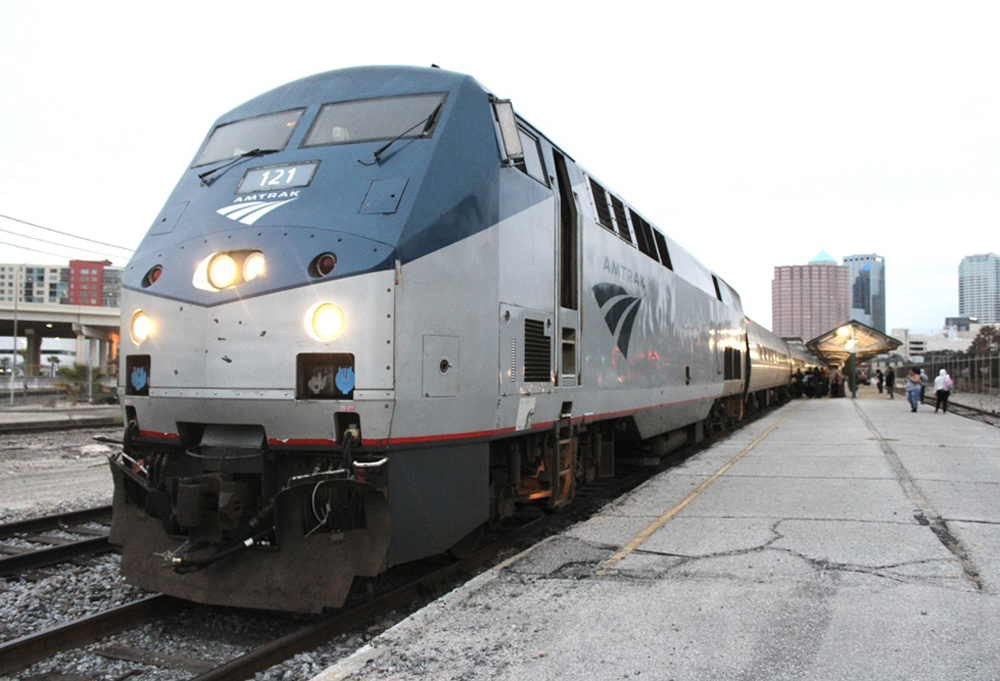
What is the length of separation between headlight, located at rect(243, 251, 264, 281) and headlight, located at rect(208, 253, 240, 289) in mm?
67

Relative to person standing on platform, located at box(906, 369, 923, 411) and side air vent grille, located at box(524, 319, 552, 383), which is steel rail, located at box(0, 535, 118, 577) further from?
person standing on platform, located at box(906, 369, 923, 411)

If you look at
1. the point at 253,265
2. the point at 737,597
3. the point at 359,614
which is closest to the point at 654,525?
the point at 737,597

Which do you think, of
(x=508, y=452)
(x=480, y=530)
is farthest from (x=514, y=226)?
(x=480, y=530)

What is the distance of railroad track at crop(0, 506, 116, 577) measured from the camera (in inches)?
237

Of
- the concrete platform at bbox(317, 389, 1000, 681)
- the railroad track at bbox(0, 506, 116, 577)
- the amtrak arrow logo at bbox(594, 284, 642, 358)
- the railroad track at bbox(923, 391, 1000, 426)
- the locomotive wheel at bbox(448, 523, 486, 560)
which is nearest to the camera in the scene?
the concrete platform at bbox(317, 389, 1000, 681)

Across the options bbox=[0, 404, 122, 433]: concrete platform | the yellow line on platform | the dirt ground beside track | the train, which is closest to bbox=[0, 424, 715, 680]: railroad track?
the train

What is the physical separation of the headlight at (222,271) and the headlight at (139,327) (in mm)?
604

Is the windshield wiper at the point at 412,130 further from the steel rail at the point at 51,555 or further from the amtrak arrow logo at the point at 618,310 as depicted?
the steel rail at the point at 51,555

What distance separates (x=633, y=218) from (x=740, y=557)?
495 centimetres

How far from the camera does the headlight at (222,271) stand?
4.70 metres

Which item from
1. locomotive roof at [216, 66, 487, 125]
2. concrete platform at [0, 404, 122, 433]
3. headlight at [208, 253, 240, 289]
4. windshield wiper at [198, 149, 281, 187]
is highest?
locomotive roof at [216, 66, 487, 125]

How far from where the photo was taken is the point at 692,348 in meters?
12.1

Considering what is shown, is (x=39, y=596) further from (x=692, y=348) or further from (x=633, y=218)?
(x=692, y=348)

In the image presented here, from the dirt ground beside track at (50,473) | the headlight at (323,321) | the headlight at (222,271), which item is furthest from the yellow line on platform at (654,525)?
the dirt ground beside track at (50,473)
